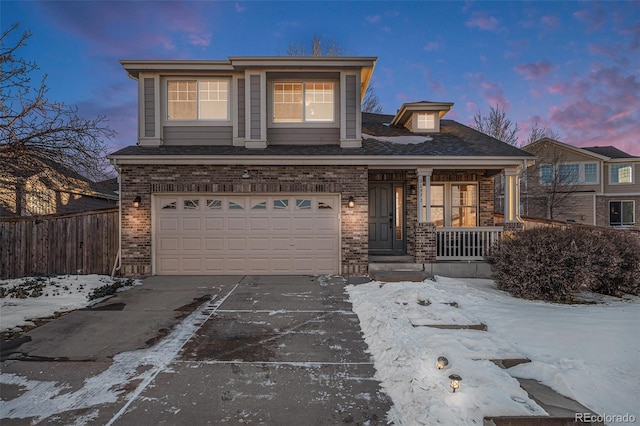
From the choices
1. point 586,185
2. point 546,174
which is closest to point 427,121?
point 546,174

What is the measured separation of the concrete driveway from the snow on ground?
0.49 metres

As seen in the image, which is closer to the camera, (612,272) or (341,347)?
(341,347)

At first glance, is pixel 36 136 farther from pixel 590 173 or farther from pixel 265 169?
pixel 590 173

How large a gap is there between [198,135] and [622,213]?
26.9 metres

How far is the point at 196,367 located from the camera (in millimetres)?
3697

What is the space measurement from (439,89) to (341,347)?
27.5 m

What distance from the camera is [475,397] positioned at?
2807mm

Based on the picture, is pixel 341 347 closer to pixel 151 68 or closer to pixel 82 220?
pixel 82 220

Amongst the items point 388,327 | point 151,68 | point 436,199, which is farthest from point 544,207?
point 151,68

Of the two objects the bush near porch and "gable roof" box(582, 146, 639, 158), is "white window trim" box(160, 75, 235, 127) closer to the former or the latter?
the bush near porch

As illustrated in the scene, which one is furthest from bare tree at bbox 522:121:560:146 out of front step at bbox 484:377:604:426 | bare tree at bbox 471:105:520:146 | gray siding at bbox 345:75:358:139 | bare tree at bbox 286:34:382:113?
front step at bbox 484:377:604:426

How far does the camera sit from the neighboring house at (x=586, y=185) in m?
20.8

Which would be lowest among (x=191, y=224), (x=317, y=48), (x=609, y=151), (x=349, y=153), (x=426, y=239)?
(x=426, y=239)

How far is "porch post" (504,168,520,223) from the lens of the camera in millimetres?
9109
